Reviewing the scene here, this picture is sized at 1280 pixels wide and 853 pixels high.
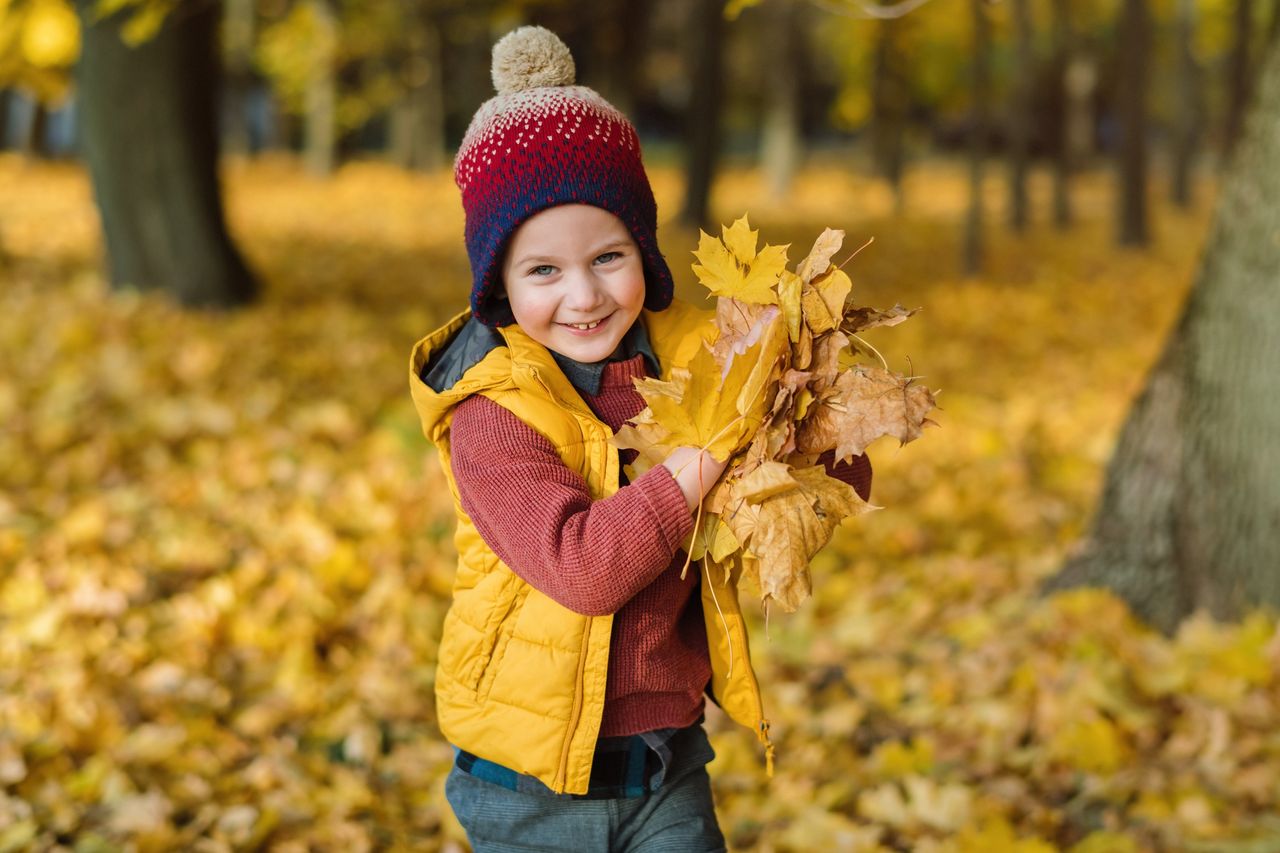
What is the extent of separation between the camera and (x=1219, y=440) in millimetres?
3635

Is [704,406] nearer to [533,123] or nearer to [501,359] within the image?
[501,359]

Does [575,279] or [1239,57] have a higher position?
[1239,57]

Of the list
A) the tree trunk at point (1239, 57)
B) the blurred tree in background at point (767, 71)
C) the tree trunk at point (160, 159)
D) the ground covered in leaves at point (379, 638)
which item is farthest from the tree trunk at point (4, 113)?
the tree trunk at point (1239, 57)

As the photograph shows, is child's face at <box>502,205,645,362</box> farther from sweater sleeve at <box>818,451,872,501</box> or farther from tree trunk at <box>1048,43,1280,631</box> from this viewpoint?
tree trunk at <box>1048,43,1280,631</box>

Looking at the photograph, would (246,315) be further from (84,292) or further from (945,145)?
(945,145)

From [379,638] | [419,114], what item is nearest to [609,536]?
[379,638]

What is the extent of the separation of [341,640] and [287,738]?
1.96 feet

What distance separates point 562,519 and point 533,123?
0.54 m

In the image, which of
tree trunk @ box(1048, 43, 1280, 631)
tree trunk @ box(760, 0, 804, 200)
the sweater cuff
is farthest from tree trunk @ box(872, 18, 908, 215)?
the sweater cuff

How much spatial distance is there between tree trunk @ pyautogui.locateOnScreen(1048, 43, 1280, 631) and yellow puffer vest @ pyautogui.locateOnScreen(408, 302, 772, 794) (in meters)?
2.49

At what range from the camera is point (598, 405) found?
1748 millimetres

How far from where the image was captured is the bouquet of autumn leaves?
1.53 metres

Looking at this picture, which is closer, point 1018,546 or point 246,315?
point 1018,546

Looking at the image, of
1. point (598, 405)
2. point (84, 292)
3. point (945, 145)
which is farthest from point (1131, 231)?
point (945, 145)
